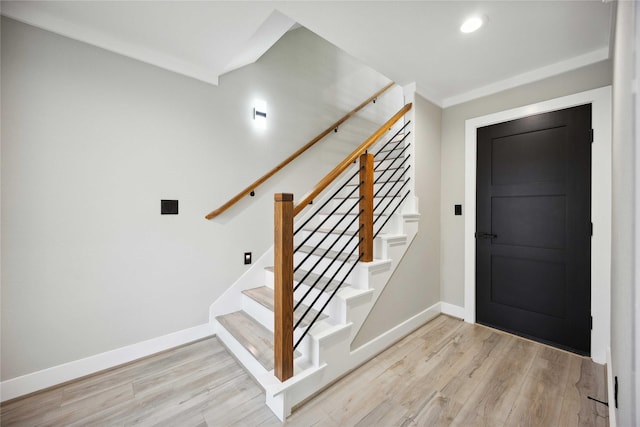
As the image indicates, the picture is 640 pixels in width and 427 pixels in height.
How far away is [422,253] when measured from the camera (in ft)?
8.69

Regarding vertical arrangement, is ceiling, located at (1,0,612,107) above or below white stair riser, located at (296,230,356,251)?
above

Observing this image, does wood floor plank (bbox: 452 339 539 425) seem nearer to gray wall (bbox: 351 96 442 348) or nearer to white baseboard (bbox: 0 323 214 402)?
gray wall (bbox: 351 96 442 348)

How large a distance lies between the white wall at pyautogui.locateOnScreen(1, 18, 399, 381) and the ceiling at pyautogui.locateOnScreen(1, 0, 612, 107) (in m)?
0.14

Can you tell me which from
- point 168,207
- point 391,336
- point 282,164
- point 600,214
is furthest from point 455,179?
point 168,207

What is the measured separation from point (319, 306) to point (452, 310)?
1.74 metres

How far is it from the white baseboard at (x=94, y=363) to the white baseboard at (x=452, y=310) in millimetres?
2399

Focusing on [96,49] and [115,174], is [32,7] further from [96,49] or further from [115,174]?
[115,174]

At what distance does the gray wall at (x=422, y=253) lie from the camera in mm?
2244

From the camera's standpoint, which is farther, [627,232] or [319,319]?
[319,319]

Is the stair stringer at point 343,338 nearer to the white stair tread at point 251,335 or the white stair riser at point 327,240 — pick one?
the white stair tread at point 251,335

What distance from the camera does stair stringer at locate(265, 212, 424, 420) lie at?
1479 mm

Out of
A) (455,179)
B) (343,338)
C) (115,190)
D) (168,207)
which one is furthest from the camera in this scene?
(455,179)

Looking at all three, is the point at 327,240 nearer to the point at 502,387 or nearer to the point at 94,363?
the point at 502,387

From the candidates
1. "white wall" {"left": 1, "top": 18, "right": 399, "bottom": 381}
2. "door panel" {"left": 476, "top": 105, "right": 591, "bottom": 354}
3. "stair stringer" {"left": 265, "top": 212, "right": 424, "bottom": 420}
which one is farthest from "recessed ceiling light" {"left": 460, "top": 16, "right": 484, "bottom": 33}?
"white wall" {"left": 1, "top": 18, "right": 399, "bottom": 381}
